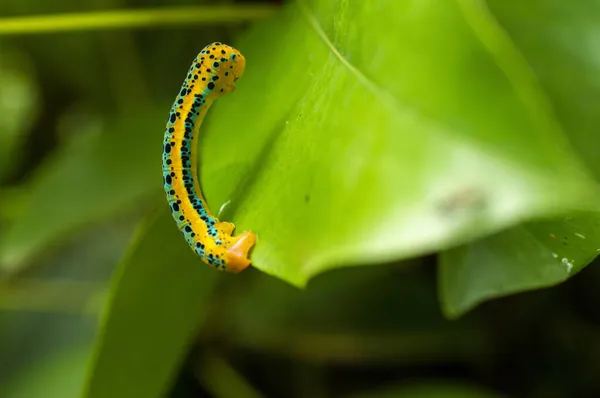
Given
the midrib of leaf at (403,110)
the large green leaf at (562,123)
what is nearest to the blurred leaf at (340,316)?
the large green leaf at (562,123)

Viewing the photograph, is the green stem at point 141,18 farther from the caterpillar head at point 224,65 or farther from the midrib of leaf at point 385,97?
the midrib of leaf at point 385,97

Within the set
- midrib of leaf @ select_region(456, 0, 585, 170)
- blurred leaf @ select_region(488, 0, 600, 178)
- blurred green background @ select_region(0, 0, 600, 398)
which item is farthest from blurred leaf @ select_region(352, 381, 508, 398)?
midrib of leaf @ select_region(456, 0, 585, 170)

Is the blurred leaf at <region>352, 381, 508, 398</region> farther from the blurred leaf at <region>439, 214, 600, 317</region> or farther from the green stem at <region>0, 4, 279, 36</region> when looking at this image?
the green stem at <region>0, 4, 279, 36</region>

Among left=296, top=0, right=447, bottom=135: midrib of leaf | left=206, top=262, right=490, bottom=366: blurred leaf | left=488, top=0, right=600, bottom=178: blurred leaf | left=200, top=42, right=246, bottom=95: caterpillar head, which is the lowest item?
left=206, top=262, right=490, bottom=366: blurred leaf

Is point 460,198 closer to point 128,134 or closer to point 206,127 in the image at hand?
point 206,127

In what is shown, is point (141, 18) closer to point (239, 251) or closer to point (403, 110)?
point (239, 251)

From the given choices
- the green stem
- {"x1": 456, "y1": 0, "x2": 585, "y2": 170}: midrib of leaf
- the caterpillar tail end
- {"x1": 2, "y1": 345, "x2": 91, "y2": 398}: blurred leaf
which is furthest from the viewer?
{"x1": 2, "y1": 345, "x2": 91, "y2": 398}: blurred leaf

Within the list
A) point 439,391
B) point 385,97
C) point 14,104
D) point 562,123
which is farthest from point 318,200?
point 14,104
